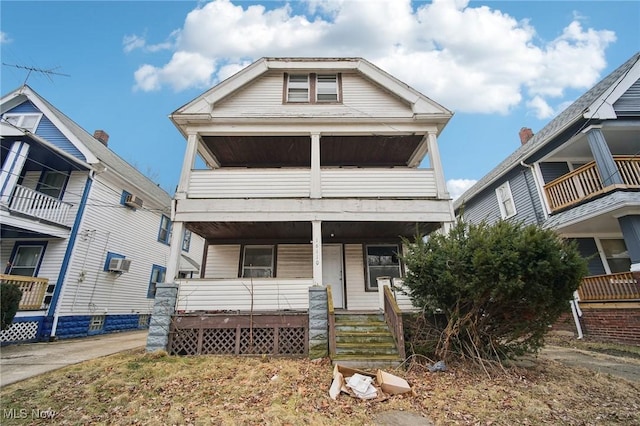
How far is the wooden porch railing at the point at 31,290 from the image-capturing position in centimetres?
905

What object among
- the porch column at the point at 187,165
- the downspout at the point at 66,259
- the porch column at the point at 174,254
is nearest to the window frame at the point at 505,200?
the porch column at the point at 187,165

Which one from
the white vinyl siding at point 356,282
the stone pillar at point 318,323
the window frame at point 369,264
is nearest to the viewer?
the stone pillar at point 318,323

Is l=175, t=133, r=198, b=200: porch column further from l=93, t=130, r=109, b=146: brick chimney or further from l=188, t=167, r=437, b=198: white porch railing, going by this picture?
l=93, t=130, r=109, b=146: brick chimney

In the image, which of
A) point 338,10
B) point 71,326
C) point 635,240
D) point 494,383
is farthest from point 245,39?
point 635,240

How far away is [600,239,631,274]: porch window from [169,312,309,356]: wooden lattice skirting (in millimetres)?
12387

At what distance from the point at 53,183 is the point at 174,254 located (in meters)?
8.48

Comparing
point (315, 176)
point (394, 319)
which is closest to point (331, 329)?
point (394, 319)

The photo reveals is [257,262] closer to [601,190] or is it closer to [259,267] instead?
[259,267]

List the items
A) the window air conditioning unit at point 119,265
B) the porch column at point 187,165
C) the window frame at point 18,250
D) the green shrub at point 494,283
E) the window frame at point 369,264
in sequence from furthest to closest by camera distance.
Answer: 1. the window air conditioning unit at point 119,265
2. the window frame at point 18,250
3. the window frame at point 369,264
4. the porch column at point 187,165
5. the green shrub at point 494,283

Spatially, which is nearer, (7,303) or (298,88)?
(7,303)

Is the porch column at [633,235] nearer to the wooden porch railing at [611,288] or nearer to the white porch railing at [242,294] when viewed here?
the wooden porch railing at [611,288]

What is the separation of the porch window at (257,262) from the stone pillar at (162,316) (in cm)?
306

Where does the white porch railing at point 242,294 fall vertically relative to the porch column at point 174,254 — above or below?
below

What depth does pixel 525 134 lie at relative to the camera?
52.7ft
